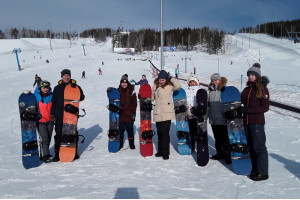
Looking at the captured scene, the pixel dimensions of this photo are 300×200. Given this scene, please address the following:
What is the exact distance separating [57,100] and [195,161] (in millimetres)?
3080

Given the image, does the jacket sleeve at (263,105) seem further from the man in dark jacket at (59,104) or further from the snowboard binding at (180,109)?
the man in dark jacket at (59,104)

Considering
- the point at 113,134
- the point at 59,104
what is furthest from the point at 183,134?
the point at 59,104

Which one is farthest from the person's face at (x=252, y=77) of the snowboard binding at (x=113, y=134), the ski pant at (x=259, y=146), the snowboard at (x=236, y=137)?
the snowboard binding at (x=113, y=134)

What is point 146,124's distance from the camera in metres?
5.21

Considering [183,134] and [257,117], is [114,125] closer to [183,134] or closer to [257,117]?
[183,134]

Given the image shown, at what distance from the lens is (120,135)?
5.57m

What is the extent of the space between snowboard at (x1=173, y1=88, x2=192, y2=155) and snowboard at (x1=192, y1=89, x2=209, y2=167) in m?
0.59

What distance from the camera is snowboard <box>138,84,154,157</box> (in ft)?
16.5

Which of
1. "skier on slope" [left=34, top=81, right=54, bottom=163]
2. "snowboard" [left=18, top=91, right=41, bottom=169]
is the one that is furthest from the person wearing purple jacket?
"snowboard" [left=18, top=91, right=41, bottom=169]

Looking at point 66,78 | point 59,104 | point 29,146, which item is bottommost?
point 29,146

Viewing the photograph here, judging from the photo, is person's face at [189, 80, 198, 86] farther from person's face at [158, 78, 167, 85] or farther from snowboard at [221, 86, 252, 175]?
snowboard at [221, 86, 252, 175]

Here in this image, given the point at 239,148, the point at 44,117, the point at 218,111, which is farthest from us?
the point at 44,117

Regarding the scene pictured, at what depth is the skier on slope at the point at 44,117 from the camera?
462 centimetres

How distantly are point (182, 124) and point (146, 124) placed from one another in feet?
2.68
